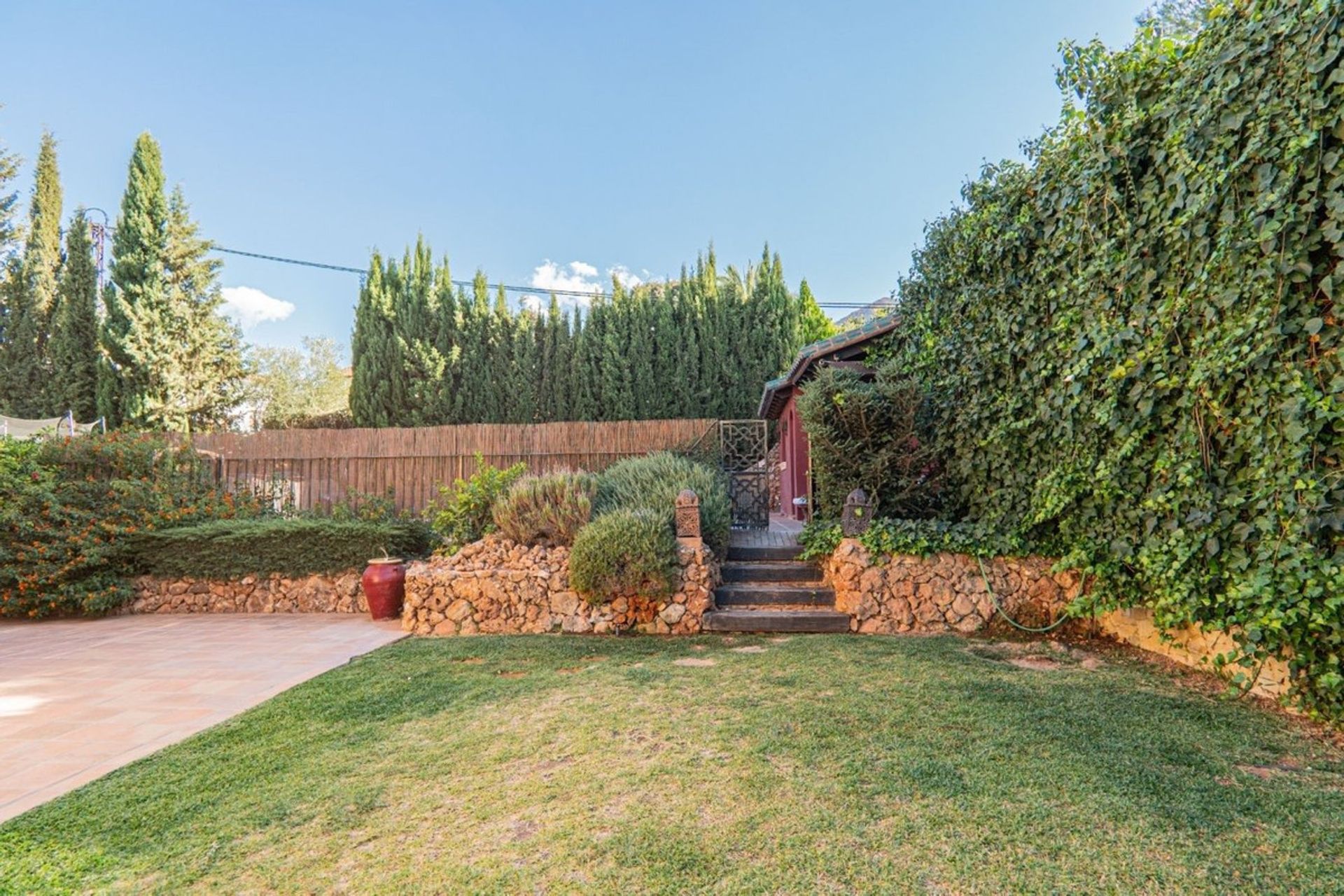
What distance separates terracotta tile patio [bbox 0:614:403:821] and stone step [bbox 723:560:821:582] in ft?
11.3

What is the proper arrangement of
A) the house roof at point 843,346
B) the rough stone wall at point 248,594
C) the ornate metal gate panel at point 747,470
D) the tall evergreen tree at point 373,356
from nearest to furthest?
the rough stone wall at point 248,594 → the house roof at point 843,346 → the ornate metal gate panel at point 747,470 → the tall evergreen tree at point 373,356

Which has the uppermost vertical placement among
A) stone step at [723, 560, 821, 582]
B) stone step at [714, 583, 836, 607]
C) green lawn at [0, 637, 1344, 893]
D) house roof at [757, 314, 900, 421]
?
house roof at [757, 314, 900, 421]

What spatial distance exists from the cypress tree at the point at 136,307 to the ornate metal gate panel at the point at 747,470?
14117 mm

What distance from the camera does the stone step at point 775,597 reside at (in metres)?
5.96

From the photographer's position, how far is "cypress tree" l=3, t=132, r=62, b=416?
51.8 feet

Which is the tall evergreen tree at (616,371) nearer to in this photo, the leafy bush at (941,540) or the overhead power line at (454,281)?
the overhead power line at (454,281)

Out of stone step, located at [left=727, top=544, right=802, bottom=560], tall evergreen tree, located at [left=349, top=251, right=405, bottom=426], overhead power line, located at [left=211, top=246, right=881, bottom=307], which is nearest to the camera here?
stone step, located at [left=727, top=544, right=802, bottom=560]

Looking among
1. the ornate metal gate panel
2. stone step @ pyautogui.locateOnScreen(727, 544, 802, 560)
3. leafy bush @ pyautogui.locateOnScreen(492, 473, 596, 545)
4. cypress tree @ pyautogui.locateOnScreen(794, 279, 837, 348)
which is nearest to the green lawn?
leafy bush @ pyautogui.locateOnScreen(492, 473, 596, 545)

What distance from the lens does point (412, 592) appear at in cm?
609

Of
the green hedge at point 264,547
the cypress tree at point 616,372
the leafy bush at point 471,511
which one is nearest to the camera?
the leafy bush at point 471,511

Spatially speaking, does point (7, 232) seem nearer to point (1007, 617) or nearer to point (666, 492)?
point (666, 492)

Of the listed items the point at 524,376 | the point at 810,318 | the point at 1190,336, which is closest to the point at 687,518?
the point at 1190,336

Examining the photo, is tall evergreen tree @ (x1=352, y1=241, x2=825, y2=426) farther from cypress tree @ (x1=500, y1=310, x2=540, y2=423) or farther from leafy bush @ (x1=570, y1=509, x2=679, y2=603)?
leafy bush @ (x1=570, y1=509, x2=679, y2=603)

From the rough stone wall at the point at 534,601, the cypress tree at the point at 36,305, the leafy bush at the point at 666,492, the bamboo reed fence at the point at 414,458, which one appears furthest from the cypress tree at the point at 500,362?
the cypress tree at the point at 36,305
